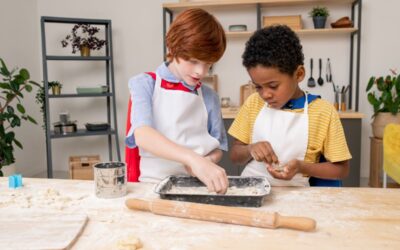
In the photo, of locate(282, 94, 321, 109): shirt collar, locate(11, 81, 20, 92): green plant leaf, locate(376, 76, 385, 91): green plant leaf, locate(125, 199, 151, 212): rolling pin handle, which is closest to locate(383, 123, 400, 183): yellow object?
locate(376, 76, 385, 91): green plant leaf

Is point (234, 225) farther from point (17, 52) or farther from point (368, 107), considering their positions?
point (17, 52)

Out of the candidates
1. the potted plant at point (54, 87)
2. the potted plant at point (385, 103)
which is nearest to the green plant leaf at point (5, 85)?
the potted plant at point (54, 87)

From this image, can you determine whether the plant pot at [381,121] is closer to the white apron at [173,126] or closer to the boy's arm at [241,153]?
the boy's arm at [241,153]

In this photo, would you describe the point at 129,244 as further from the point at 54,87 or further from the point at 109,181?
the point at 54,87

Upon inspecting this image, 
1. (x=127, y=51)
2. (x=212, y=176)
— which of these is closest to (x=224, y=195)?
(x=212, y=176)

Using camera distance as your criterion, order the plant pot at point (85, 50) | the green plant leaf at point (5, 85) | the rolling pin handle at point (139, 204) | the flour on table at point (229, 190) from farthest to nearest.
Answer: the plant pot at point (85, 50) → the green plant leaf at point (5, 85) → the flour on table at point (229, 190) → the rolling pin handle at point (139, 204)

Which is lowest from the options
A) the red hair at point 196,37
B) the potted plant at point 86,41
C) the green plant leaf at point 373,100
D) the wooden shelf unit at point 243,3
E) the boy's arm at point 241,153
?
the boy's arm at point 241,153

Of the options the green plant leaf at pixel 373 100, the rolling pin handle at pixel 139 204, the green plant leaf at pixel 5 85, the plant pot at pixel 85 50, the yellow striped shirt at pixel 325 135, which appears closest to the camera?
the rolling pin handle at pixel 139 204

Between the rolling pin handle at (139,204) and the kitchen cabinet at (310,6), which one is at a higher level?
the kitchen cabinet at (310,6)

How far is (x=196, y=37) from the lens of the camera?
1.00 metres

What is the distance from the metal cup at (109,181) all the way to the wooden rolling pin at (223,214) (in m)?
0.12

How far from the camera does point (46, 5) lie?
395 cm

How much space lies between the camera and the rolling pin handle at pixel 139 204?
0.85 meters

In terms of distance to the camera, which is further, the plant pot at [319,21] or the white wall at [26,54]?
the white wall at [26,54]
